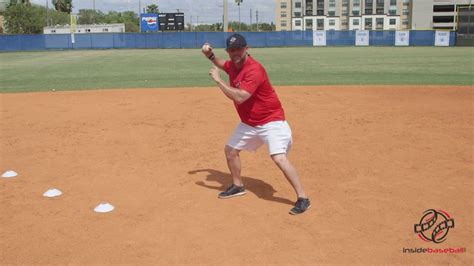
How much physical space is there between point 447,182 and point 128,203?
12.0ft

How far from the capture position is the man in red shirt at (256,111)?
4711 mm

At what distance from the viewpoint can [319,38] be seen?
2031 inches

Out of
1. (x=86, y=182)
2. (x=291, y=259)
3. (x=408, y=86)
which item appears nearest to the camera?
(x=291, y=259)

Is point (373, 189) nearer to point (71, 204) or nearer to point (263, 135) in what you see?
point (263, 135)

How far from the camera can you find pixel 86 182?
235 inches

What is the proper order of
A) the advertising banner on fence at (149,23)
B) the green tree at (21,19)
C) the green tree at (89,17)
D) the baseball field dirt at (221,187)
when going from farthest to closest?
Answer: 1. the green tree at (89,17)
2. the green tree at (21,19)
3. the advertising banner on fence at (149,23)
4. the baseball field dirt at (221,187)

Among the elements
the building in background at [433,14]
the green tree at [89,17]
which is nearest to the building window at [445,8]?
the building in background at [433,14]

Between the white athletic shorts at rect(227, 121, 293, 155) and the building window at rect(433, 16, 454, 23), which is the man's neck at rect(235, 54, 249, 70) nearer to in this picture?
the white athletic shorts at rect(227, 121, 293, 155)

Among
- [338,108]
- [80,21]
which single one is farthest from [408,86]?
[80,21]

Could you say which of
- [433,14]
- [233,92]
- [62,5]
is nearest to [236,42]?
[233,92]

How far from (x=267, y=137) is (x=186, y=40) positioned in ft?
155

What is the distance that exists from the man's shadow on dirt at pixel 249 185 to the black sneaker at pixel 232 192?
0.17 m

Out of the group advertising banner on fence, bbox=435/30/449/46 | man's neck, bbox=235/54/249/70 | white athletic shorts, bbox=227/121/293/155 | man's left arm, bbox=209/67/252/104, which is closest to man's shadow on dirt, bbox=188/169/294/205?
white athletic shorts, bbox=227/121/293/155

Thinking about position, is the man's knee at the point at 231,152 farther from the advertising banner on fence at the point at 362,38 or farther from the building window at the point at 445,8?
Answer: the building window at the point at 445,8
